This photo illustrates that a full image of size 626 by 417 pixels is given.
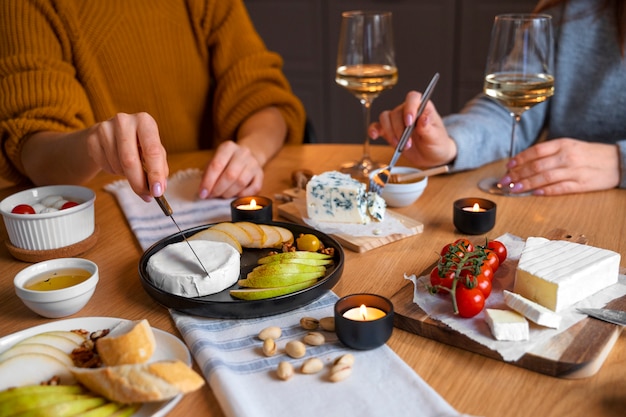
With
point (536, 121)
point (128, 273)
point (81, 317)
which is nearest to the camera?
point (81, 317)

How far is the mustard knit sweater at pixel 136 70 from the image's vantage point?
5.26 feet

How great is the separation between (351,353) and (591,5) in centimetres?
142

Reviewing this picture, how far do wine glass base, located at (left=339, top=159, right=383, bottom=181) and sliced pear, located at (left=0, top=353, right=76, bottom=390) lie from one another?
1005 mm

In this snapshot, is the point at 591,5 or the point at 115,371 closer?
the point at 115,371

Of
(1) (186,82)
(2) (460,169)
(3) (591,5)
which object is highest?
(3) (591,5)

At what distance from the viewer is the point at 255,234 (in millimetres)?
1242

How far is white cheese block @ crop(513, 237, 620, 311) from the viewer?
96cm

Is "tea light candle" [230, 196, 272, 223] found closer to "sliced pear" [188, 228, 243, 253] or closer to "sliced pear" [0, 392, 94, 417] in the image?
"sliced pear" [188, 228, 243, 253]

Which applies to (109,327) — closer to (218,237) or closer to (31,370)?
(31,370)

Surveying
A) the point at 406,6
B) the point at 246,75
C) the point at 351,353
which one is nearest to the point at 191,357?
the point at 351,353

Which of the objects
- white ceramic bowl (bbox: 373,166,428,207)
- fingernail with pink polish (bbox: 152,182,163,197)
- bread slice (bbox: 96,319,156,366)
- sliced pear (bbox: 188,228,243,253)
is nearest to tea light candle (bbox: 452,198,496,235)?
white ceramic bowl (bbox: 373,166,428,207)

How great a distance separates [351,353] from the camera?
35.8 inches

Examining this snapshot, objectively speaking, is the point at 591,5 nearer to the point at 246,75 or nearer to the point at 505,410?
the point at 246,75

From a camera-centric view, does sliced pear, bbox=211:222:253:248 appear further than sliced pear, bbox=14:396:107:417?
Yes
